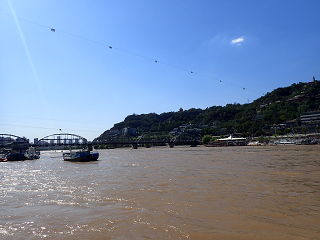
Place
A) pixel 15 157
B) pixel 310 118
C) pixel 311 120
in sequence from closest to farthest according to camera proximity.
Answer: pixel 15 157 → pixel 311 120 → pixel 310 118

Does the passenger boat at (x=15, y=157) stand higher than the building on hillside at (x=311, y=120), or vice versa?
the building on hillside at (x=311, y=120)

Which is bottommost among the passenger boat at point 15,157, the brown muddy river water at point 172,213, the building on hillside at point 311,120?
the brown muddy river water at point 172,213

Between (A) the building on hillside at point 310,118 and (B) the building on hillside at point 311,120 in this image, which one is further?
(A) the building on hillside at point 310,118

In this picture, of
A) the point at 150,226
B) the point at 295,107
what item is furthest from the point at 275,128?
the point at 150,226

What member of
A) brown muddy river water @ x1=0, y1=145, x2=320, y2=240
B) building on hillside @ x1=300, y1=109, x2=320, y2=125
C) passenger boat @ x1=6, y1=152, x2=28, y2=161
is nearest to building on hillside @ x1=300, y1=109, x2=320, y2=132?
building on hillside @ x1=300, y1=109, x2=320, y2=125

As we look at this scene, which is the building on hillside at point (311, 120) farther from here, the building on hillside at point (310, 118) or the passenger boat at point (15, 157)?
the passenger boat at point (15, 157)

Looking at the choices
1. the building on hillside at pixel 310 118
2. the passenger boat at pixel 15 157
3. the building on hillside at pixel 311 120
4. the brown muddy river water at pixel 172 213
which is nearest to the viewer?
the brown muddy river water at pixel 172 213

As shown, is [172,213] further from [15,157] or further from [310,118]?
[310,118]

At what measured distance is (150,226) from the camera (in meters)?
6.68

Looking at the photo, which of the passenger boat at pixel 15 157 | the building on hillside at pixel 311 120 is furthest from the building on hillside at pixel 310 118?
the passenger boat at pixel 15 157

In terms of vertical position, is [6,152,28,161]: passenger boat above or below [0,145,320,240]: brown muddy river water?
above

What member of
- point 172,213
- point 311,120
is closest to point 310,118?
point 311,120

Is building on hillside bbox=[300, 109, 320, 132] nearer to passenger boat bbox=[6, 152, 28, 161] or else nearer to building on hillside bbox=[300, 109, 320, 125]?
building on hillside bbox=[300, 109, 320, 125]

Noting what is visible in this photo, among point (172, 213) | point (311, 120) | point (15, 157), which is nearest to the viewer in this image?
point (172, 213)
